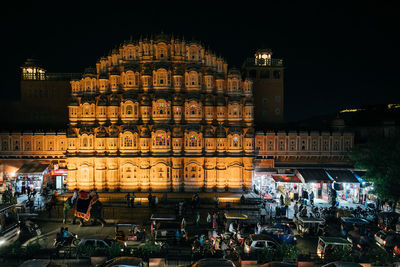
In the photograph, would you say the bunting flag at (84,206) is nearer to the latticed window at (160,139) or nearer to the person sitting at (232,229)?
the latticed window at (160,139)

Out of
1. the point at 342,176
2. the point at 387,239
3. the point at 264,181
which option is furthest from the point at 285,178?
the point at 387,239

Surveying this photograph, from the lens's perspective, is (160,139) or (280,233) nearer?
(280,233)

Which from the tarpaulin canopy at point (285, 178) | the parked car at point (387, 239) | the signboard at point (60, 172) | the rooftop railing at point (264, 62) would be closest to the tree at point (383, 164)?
the tarpaulin canopy at point (285, 178)

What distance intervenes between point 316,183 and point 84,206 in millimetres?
22868

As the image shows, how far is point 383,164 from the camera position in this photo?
2912cm

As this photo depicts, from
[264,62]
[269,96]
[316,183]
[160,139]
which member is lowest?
[316,183]

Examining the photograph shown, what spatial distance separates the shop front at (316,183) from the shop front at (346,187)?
771 millimetres

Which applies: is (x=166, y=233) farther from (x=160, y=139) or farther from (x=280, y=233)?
(x=160, y=139)

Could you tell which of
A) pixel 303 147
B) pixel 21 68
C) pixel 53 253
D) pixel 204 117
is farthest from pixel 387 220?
pixel 21 68

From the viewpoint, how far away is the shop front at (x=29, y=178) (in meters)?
33.4

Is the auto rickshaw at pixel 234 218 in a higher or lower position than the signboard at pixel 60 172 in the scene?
lower

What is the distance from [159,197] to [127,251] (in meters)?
13.8

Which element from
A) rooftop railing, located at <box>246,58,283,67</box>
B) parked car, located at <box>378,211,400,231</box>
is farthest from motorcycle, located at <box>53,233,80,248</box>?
rooftop railing, located at <box>246,58,283,67</box>

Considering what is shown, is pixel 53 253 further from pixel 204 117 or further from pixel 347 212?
pixel 347 212
